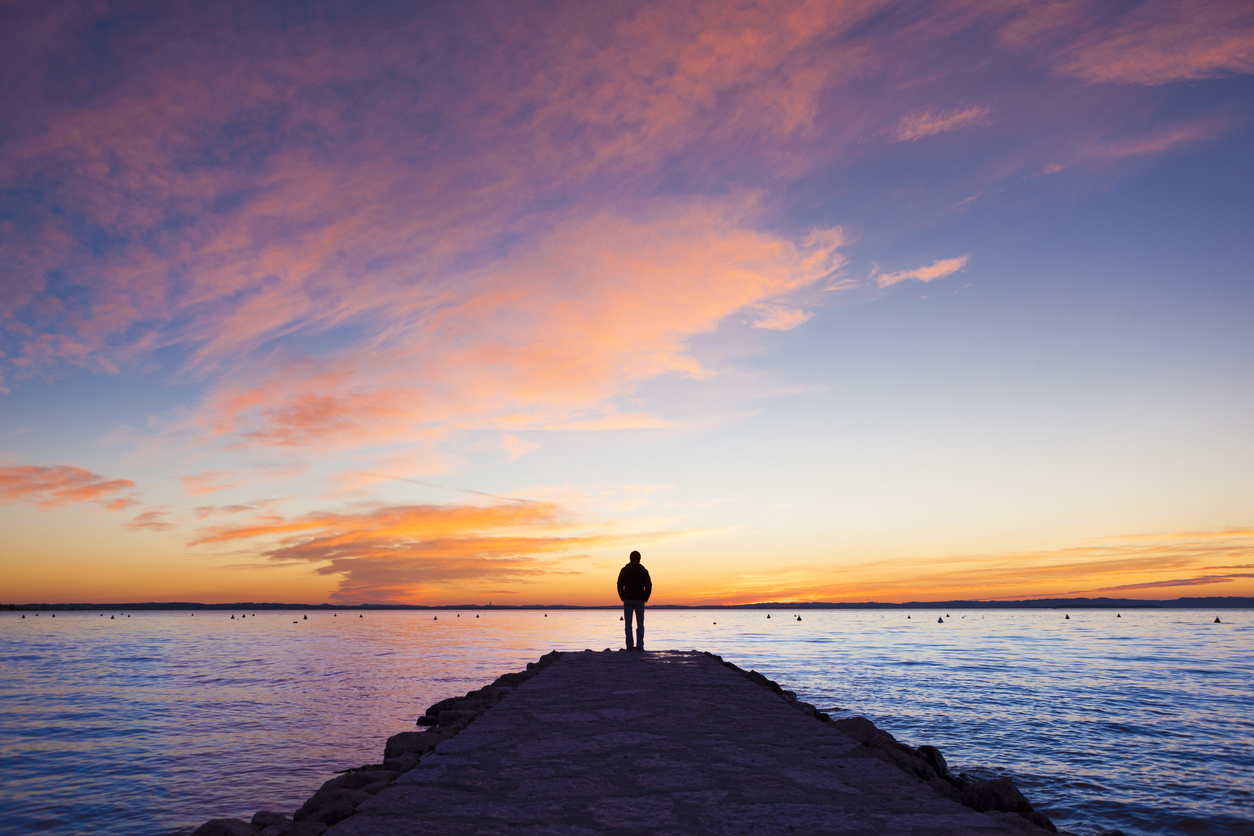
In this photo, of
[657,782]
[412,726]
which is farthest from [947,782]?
[412,726]

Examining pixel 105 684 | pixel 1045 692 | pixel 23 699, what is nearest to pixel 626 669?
pixel 1045 692

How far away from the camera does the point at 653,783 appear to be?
5.53 meters

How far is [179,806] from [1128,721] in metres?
18.6

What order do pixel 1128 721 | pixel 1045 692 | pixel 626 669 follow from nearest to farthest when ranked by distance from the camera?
pixel 626 669
pixel 1128 721
pixel 1045 692

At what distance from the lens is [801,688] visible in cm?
2131

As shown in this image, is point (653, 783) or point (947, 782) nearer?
point (653, 783)

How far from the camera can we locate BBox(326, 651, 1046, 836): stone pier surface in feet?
14.9

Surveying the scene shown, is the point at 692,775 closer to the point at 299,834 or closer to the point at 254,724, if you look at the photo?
the point at 299,834

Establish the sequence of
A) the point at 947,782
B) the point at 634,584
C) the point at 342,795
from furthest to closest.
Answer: the point at 634,584 < the point at 947,782 < the point at 342,795

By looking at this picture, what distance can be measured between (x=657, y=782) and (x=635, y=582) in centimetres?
1105

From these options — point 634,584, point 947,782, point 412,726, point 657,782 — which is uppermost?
point 634,584

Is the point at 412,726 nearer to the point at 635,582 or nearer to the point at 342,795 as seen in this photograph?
the point at 635,582

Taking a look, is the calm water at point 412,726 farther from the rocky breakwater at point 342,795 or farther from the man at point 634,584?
the man at point 634,584

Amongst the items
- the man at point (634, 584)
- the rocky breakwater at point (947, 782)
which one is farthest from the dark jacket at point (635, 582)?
the rocky breakwater at point (947, 782)
